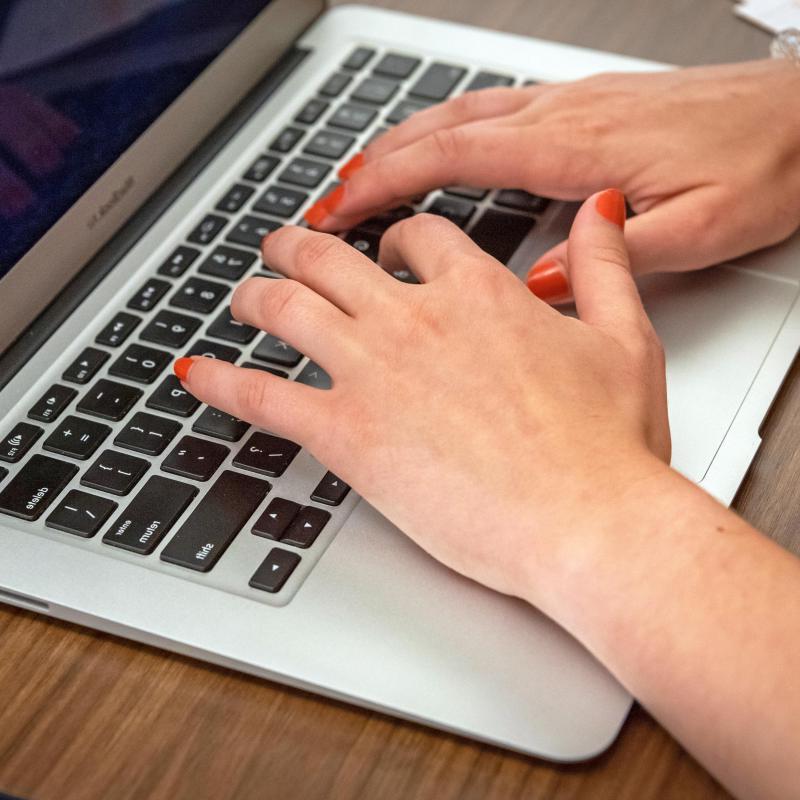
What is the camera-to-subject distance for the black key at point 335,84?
3.18ft

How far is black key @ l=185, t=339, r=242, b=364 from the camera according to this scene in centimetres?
75

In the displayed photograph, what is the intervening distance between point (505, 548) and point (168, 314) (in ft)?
1.07

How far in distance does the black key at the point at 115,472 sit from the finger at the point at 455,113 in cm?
33

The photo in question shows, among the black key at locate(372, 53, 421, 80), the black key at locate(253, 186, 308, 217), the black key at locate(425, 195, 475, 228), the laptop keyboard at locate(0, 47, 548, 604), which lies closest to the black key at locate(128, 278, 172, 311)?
the laptop keyboard at locate(0, 47, 548, 604)

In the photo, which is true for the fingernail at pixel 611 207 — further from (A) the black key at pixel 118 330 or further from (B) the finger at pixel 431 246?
(A) the black key at pixel 118 330

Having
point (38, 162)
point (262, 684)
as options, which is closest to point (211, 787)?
point (262, 684)

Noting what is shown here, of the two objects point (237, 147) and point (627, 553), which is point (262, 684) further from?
point (237, 147)

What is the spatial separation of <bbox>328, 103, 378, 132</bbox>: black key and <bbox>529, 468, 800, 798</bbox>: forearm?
485 millimetres

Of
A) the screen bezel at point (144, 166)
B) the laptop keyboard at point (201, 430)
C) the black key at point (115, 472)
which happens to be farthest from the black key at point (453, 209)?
the black key at point (115, 472)

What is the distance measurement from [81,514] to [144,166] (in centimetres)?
33

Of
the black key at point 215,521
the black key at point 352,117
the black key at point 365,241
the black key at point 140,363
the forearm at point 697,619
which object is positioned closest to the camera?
the forearm at point 697,619

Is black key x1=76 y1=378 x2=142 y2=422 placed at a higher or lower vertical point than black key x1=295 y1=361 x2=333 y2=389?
higher

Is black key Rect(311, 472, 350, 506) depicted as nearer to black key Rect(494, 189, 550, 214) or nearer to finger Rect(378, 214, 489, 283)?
finger Rect(378, 214, 489, 283)

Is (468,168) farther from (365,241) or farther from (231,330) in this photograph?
(231,330)
